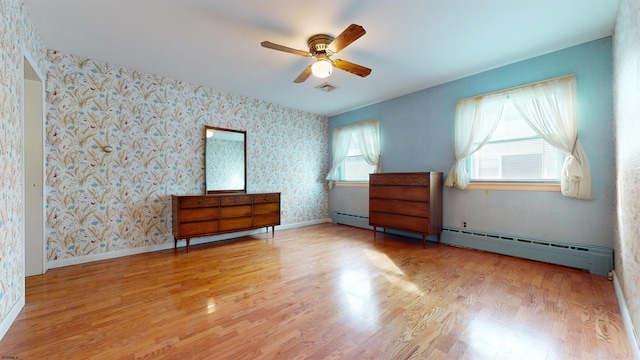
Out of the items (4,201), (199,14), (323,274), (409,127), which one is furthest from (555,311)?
(4,201)

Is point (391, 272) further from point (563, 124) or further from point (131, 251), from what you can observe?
point (131, 251)

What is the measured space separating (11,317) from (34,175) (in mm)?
1665

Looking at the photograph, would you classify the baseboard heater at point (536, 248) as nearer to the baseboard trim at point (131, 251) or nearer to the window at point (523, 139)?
the window at point (523, 139)

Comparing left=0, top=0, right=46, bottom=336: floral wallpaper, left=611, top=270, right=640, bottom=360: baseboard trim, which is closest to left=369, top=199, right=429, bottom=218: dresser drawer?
left=611, top=270, right=640, bottom=360: baseboard trim

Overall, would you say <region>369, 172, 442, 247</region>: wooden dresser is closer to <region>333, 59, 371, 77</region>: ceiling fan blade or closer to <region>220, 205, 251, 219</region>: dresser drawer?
<region>333, 59, 371, 77</region>: ceiling fan blade

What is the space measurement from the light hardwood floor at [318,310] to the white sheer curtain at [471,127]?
121 centimetres

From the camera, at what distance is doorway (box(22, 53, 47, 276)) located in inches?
102

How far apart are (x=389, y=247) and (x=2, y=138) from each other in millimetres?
3993

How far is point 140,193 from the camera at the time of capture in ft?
11.2

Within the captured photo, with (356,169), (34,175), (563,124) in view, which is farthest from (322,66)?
(34,175)

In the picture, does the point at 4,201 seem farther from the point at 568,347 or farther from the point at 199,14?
the point at 568,347

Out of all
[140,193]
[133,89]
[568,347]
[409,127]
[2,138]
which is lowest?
[568,347]

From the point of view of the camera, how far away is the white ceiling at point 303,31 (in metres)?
2.11

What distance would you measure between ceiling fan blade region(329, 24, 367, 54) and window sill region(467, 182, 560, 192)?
270cm
